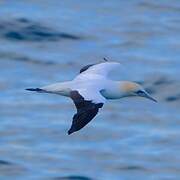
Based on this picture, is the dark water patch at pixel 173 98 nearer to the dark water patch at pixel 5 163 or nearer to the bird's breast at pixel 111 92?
the dark water patch at pixel 5 163

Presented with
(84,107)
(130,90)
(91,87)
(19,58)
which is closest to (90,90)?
(91,87)

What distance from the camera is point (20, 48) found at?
69.5 ft

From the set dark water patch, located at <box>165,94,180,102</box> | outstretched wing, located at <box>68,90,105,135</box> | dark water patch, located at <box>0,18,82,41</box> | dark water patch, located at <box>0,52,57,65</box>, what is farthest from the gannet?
dark water patch, located at <box>0,18,82,41</box>

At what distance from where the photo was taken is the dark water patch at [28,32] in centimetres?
2194

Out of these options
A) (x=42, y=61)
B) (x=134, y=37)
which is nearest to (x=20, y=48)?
(x=42, y=61)

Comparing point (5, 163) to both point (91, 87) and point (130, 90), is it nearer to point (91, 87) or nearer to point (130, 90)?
point (130, 90)

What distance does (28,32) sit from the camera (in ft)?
72.2

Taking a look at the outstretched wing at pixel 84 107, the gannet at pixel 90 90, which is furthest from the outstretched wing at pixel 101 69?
the outstretched wing at pixel 84 107

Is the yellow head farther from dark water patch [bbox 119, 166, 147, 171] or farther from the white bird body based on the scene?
dark water patch [bbox 119, 166, 147, 171]

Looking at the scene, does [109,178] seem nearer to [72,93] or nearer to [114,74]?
[72,93]

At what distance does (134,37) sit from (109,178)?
666 centimetres

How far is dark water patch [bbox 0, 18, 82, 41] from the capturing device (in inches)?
864

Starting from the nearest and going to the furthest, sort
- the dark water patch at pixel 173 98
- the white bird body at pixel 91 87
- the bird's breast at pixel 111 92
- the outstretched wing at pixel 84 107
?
the outstretched wing at pixel 84 107, the white bird body at pixel 91 87, the bird's breast at pixel 111 92, the dark water patch at pixel 173 98

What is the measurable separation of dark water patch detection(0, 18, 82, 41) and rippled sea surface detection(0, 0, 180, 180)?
2cm
